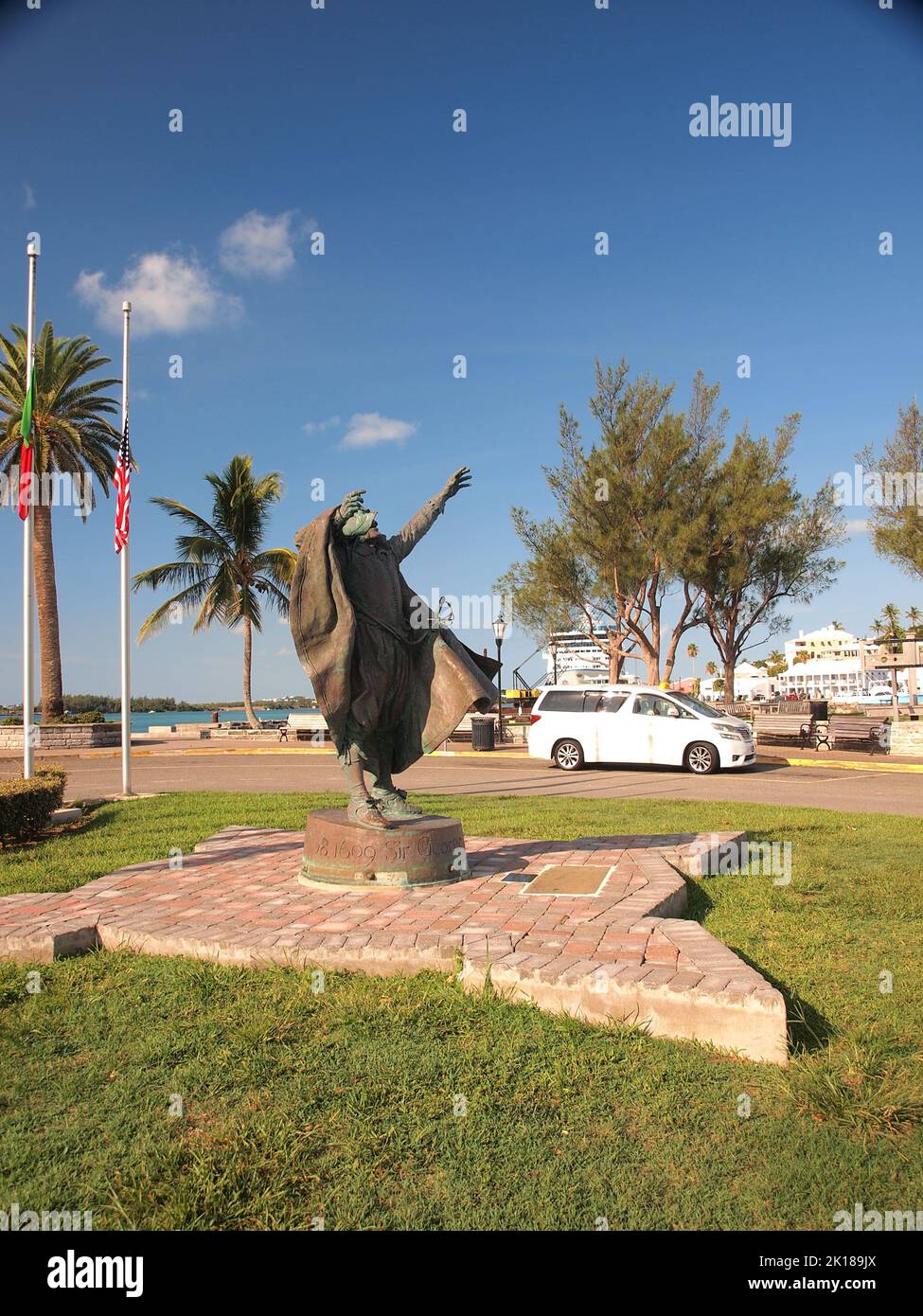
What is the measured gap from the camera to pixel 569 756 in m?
17.3

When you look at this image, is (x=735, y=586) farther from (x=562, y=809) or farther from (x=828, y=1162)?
(x=828, y=1162)

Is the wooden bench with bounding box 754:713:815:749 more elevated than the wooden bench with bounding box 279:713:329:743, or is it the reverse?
the wooden bench with bounding box 754:713:815:749

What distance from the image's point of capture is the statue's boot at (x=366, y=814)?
5672 millimetres

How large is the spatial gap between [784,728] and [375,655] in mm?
19385

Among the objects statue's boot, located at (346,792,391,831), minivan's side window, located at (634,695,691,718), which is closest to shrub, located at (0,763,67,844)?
statue's boot, located at (346,792,391,831)

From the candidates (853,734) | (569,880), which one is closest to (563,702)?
(853,734)

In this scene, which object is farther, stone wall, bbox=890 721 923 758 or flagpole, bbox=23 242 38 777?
stone wall, bbox=890 721 923 758

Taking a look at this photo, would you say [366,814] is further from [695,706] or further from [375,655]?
[695,706]

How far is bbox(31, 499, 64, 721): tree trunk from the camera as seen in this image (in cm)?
2533

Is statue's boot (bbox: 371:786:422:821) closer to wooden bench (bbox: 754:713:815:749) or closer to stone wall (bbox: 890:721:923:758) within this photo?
stone wall (bbox: 890:721:923:758)

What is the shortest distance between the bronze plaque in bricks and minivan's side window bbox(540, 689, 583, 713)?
11066 mm

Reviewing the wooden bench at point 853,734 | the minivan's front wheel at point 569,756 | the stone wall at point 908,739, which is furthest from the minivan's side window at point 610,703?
the wooden bench at point 853,734
